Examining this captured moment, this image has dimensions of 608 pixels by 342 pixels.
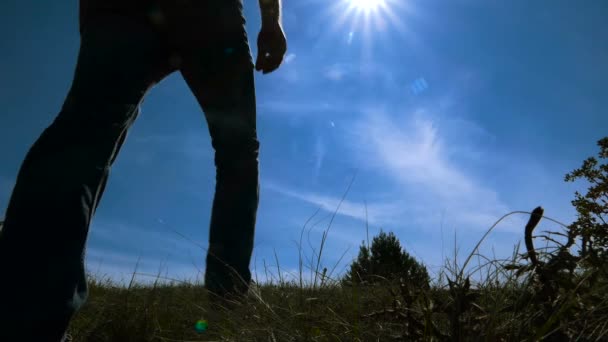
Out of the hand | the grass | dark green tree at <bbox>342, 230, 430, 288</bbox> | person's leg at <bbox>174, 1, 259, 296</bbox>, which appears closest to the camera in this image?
the grass

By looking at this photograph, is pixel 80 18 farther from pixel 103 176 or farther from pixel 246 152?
pixel 246 152

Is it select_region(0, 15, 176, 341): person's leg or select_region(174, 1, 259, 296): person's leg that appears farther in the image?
select_region(174, 1, 259, 296): person's leg

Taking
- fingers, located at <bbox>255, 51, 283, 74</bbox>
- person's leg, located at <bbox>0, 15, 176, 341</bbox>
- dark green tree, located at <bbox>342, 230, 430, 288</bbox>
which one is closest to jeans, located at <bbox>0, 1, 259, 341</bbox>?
person's leg, located at <bbox>0, 15, 176, 341</bbox>

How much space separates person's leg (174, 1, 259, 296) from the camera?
1829mm

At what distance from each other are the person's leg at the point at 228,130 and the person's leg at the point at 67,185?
1.27 feet

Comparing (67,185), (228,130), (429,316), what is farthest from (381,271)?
(67,185)

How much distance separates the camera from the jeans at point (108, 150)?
3.55 feet

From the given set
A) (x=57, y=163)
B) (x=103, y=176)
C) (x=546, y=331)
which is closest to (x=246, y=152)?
(x=103, y=176)

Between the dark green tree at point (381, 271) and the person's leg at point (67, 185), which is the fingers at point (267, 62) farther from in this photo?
the dark green tree at point (381, 271)

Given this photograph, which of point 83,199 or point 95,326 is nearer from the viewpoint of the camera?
point 83,199

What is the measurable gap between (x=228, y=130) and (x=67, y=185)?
93 cm

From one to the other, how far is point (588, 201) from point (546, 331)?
16.6 ft

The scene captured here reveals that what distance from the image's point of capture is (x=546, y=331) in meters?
0.91

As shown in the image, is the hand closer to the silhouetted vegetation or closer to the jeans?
the jeans
